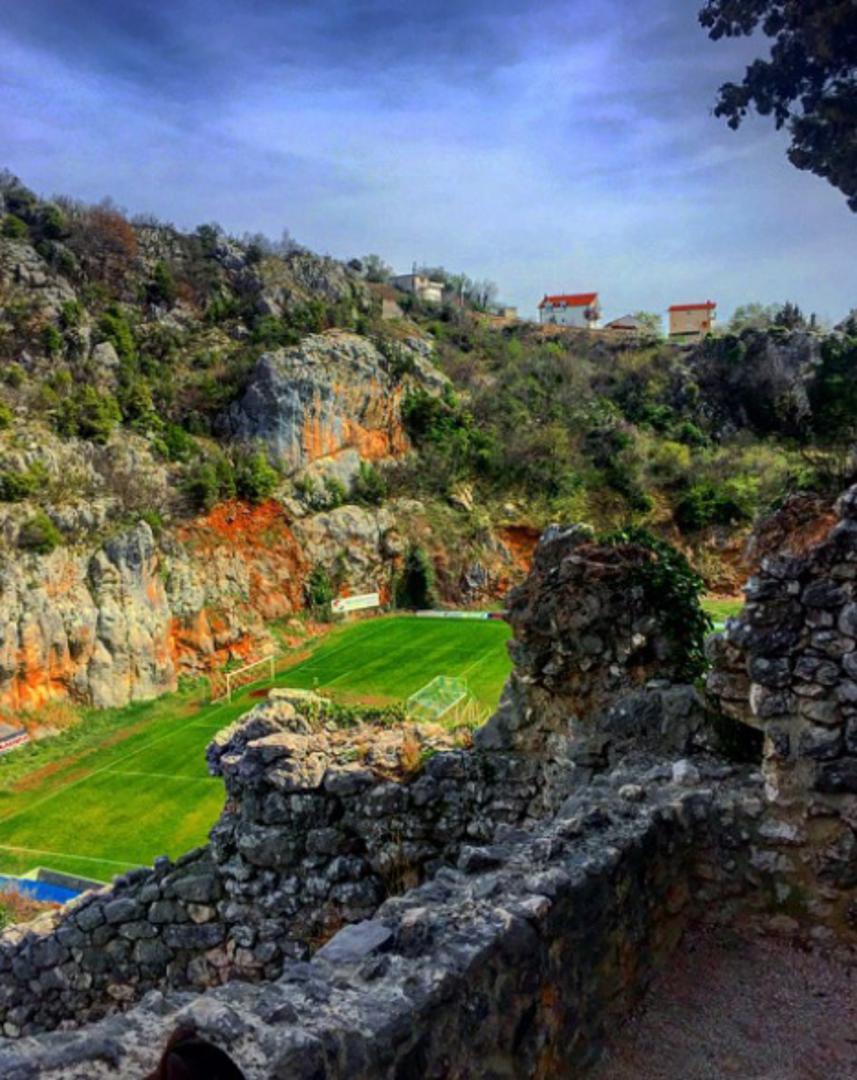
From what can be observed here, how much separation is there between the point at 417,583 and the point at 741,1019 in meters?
34.7

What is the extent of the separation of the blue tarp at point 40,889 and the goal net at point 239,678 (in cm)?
1187

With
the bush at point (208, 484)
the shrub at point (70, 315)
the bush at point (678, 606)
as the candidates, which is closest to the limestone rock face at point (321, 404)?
the bush at point (208, 484)

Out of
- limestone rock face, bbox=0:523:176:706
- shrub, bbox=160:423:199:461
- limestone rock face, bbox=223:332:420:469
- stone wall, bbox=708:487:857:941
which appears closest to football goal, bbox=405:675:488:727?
stone wall, bbox=708:487:857:941

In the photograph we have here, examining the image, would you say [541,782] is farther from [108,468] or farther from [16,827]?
[108,468]

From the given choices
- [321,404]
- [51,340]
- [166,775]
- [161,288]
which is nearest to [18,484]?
[51,340]

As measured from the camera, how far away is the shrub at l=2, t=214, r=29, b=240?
44.9m

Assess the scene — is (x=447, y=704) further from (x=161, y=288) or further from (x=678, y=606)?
(x=161, y=288)

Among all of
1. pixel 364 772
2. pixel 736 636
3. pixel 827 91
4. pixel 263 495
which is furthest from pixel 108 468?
pixel 736 636

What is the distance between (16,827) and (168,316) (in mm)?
34458

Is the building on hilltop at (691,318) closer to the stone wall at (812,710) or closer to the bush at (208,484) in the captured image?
the bush at (208,484)

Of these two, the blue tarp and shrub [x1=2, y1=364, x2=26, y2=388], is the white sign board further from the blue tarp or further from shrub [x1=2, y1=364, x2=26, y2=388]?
the blue tarp

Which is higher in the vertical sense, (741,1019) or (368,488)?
(368,488)

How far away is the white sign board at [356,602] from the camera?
36812 millimetres

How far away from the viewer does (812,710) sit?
5.20m
